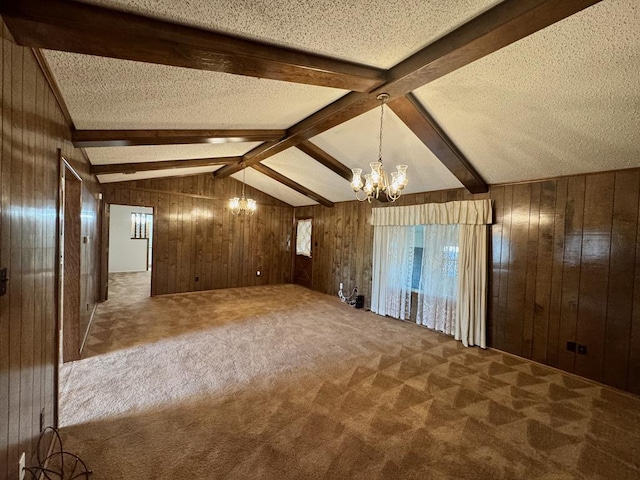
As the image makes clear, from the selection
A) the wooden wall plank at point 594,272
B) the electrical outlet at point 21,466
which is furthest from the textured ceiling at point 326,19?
the wooden wall plank at point 594,272

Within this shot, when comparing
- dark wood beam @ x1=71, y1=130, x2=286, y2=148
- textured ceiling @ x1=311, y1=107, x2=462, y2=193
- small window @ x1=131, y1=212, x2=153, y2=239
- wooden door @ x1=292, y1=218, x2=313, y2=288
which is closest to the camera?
dark wood beam @ x1=71, y1=130, x2=286, y2=148

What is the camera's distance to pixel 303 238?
785 centimetres

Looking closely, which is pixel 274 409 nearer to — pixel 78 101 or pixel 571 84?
pixel 78 101

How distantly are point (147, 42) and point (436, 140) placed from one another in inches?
108

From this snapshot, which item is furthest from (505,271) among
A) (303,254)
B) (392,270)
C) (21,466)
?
(303,254)

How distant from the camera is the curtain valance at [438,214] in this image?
12.7ft

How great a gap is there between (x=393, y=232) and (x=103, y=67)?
4.52 m

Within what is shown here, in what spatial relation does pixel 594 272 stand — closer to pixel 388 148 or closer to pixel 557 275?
pixel 557 275

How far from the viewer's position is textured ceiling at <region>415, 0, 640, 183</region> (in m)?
1.60

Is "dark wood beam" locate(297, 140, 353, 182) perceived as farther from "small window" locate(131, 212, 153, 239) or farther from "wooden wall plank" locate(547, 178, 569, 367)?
"small window" locate(131, 212, 153, 239)

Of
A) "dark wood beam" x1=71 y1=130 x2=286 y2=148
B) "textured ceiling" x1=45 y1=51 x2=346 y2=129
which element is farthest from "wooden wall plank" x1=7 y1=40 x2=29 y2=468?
"dark wood beam" x1=71 y1=130 x2=286 y2=148

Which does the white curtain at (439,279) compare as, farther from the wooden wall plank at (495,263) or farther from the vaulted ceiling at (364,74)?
the vaulted ceiling at (364,74)

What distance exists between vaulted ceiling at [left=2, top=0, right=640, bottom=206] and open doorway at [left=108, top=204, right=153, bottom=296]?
20.0ft

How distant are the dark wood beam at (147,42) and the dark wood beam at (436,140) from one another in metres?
0.99
